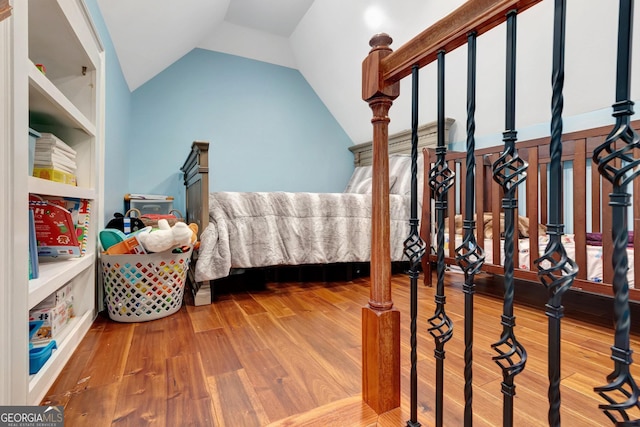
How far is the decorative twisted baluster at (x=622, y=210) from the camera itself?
1.20 ft

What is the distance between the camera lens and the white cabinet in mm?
665

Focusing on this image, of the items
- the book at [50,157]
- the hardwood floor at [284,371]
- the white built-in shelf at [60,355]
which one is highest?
the book at [50,157]

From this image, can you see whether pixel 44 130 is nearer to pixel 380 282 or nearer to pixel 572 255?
pixel 380 282

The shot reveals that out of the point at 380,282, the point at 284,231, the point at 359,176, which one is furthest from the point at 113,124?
the point at 359,176

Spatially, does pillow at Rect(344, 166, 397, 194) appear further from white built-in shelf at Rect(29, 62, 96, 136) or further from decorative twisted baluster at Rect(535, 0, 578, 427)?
decorative twisted baluster at Rect(535, 0, 578, 427)

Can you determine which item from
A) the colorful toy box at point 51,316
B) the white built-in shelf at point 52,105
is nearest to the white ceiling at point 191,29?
the white built-in shelf at point 52,105

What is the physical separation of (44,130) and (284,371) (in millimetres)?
1413

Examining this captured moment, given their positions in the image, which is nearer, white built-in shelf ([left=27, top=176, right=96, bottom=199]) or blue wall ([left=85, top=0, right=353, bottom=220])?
white built-in shelf ([left=27, top=176, right=96, bottom=199])

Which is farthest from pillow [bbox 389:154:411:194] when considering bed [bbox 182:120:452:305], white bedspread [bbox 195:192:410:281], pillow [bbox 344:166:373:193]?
pillow [bbox 344:166:373:193]

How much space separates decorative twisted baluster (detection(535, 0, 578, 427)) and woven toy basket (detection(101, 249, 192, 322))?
1430mm

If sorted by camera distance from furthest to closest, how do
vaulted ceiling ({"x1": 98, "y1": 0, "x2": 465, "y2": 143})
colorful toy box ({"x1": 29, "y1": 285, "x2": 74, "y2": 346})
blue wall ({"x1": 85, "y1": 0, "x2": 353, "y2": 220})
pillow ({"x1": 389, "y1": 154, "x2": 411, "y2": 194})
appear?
blue wall ({"x1": 85, "y1": 0, "x2": 353, "y2": 220}) → pillow ({"x1": 389, "y1": 154, "x2": 411, "y2": 194}) → vaulted ceiling ({"x1": 98, "y1": 0, "x2": 465, "y2": 143}) → colorful toy box ({"x1": 29, "y1": 285, "x2": 74, "y2": 346})

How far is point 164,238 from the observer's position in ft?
4.41

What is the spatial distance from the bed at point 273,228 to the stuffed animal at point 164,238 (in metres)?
0.29

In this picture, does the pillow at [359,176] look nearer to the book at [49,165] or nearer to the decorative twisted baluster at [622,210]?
the book at [49,165]
